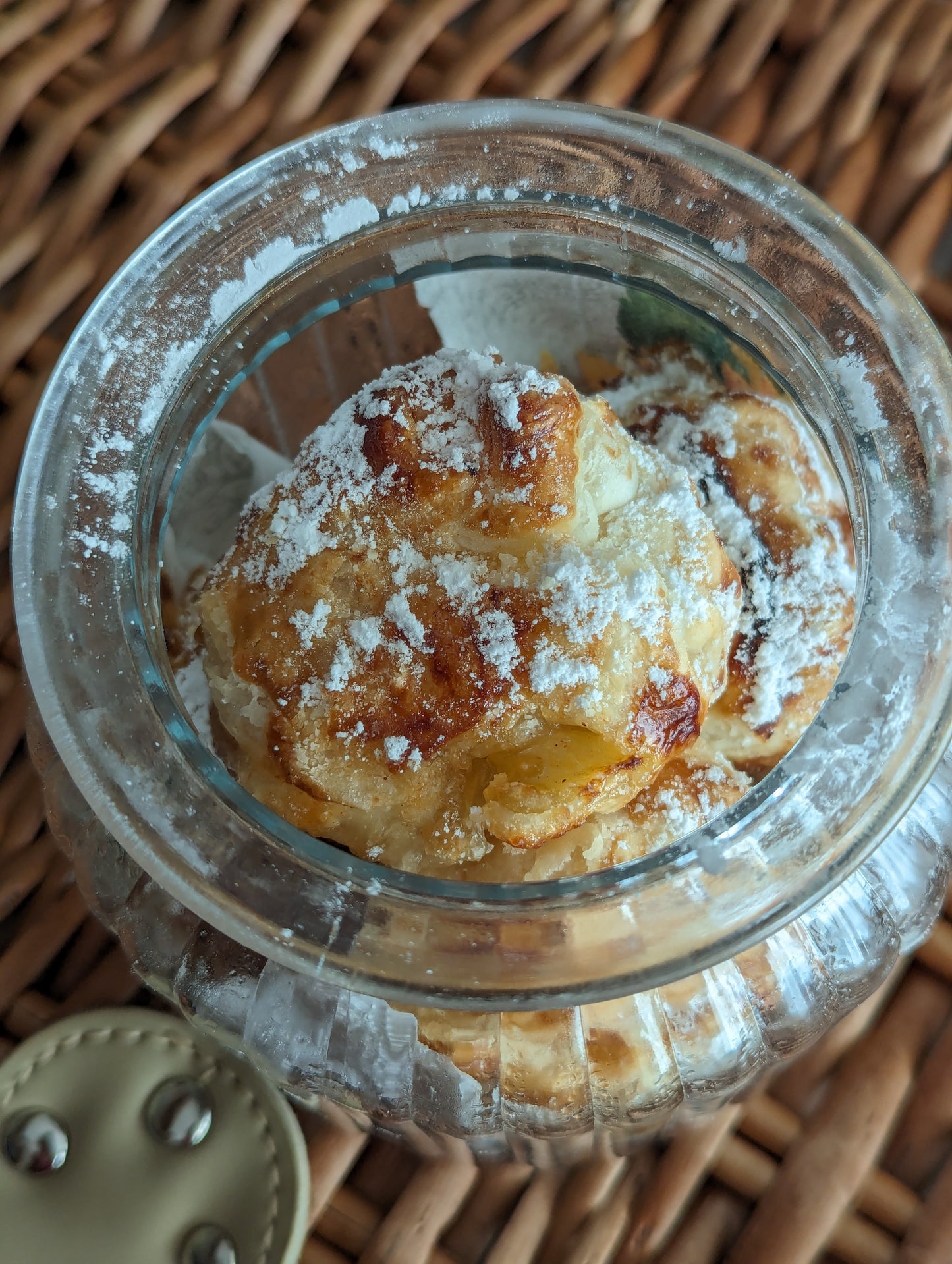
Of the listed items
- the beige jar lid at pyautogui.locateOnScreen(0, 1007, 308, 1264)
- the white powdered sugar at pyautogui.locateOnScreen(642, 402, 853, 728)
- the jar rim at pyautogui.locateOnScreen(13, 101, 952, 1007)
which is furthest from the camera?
the beige jar lid at pyautogui.locateOnScreen(0, 1007, 308, 1264)

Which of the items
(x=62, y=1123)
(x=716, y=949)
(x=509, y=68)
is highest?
(x=509, y=68)

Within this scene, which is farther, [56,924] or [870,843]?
[56,924]

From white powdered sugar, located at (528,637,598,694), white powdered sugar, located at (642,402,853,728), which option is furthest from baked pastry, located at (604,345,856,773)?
white powdered sugar, located at (528,637,598,694)

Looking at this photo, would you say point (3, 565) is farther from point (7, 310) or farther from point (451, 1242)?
point (451, 1242)

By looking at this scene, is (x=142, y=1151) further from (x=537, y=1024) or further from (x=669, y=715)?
(x=669, y=715)

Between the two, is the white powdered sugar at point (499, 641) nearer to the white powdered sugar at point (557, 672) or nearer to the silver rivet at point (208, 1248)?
the white powdered sugar at point (557, 672)

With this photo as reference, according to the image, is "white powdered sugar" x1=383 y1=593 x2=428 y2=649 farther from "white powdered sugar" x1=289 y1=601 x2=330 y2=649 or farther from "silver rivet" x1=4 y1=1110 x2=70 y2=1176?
"silver rivet" x1=4 y1=1110 x2=70 y2=1176

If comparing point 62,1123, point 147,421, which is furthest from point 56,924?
point 147,421
